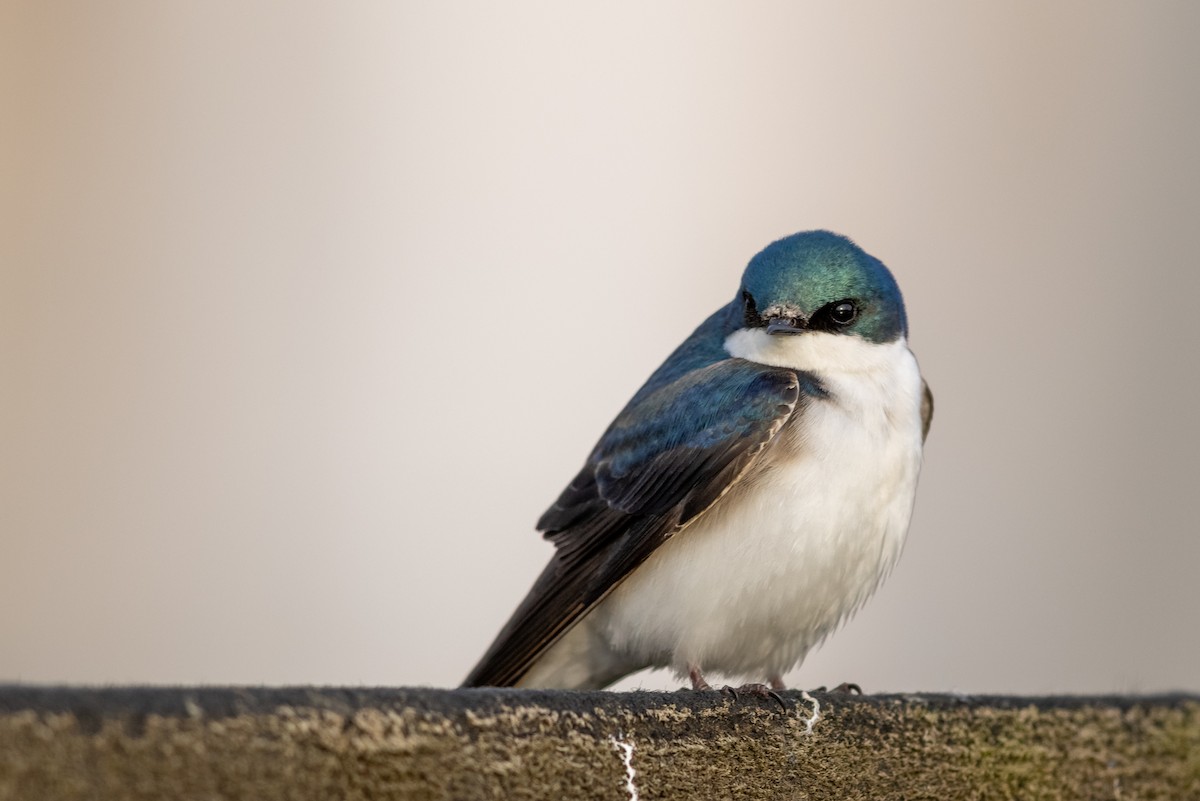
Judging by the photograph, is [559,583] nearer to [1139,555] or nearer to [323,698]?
[323,698]

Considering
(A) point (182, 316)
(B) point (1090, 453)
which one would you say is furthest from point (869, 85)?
(A) point (182, 316)

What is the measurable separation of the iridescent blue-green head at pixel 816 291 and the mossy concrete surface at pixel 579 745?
565mm

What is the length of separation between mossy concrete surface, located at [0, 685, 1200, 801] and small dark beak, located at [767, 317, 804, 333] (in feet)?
1.74

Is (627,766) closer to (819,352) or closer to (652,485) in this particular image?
(652,485)

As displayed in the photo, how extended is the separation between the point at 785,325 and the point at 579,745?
823 millimetres

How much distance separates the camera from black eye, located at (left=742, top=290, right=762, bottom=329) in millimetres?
1947

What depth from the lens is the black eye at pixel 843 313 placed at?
1.94 m

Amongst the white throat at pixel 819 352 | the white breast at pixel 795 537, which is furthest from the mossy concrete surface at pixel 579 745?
the white throat at pixel 819 352

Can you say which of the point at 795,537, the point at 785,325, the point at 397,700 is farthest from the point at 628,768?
the point at 785,325

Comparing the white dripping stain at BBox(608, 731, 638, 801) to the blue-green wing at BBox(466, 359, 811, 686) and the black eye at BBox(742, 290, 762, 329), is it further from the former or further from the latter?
the black eye at BBox(742, 290, 762, 329)

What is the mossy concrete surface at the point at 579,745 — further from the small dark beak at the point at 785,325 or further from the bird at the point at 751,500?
the small dark beak at the point at 785,325

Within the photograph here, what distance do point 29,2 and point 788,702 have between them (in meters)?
3.33

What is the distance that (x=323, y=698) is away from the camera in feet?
3.39

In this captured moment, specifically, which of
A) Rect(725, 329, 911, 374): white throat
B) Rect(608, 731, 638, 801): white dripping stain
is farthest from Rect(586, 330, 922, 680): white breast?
Rect(608, 731, 638, 801): white dripping stain
